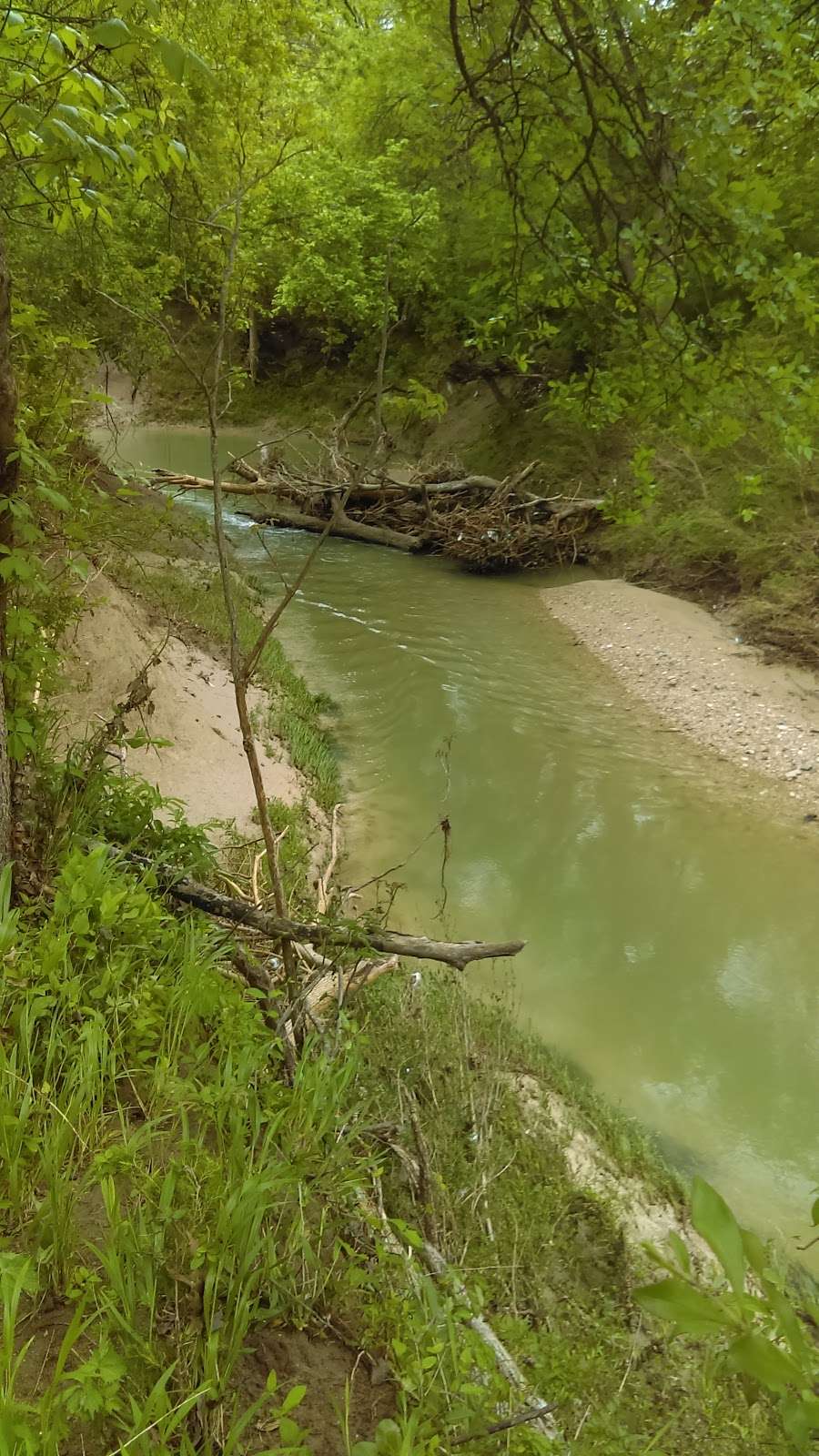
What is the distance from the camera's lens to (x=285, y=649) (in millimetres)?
11469

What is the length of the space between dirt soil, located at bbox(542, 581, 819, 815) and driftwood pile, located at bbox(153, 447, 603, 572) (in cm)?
198

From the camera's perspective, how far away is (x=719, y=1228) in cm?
96

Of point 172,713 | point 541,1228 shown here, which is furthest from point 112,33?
point 172,713

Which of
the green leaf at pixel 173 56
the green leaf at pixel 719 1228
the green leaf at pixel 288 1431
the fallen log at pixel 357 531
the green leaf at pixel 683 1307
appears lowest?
the green leaf at pixel 288 1431

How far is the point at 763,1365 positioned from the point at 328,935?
2.30 meters

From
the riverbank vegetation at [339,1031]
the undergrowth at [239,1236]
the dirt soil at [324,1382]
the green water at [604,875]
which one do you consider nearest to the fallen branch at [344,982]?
the riverbank vegetation at [339,1031]

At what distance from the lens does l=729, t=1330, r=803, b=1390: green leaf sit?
0.90 meters

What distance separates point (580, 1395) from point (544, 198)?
417cm

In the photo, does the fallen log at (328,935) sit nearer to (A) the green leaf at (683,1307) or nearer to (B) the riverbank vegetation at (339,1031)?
(B) the riverbank vegetation at (339,1031)

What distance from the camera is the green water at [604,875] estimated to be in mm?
4730

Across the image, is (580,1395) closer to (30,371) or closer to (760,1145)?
(760,1145)

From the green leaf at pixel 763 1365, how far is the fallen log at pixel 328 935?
226 centimetres

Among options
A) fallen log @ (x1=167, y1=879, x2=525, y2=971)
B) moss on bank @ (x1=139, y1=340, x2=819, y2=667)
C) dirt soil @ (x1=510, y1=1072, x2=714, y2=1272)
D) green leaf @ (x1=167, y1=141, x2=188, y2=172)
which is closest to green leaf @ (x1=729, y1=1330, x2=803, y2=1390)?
fallen log @ (x1=167, y1=879, x2=525, y2=971)

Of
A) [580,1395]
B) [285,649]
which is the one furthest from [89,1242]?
[285,649]
